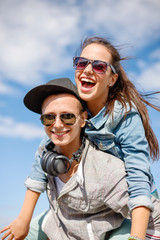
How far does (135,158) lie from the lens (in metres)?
3.14

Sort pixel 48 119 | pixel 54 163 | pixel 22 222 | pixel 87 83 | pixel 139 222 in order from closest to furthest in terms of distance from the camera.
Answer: pixel 139 222 < pixel 54 163 < pixel 48 119 < pixel 87 83 < pixel 22 222

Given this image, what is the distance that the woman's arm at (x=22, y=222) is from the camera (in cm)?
367

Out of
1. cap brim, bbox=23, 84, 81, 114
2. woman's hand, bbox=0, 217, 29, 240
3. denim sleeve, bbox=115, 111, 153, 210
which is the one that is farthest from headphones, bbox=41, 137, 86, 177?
woman's hand, bbox=0, 217, 29, 240

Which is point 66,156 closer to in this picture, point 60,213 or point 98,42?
point 60,213

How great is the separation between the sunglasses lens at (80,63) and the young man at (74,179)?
220 millimetres

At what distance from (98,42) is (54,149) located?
4.67 feet

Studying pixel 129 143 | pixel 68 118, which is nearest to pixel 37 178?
pixel 68 118

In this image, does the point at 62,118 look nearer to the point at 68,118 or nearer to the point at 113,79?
the point at 68,118

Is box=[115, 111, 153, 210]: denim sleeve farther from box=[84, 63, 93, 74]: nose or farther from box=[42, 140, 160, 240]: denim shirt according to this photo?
box=[84, 63, 93, 74]: nose

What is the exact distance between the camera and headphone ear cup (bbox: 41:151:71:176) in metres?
3.26

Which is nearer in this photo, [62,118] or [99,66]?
[62,118]

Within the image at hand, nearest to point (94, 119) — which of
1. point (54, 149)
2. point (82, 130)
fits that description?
point (82, 130)

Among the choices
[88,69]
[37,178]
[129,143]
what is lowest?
[37,178]

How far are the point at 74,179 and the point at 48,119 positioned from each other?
0.73 metres
